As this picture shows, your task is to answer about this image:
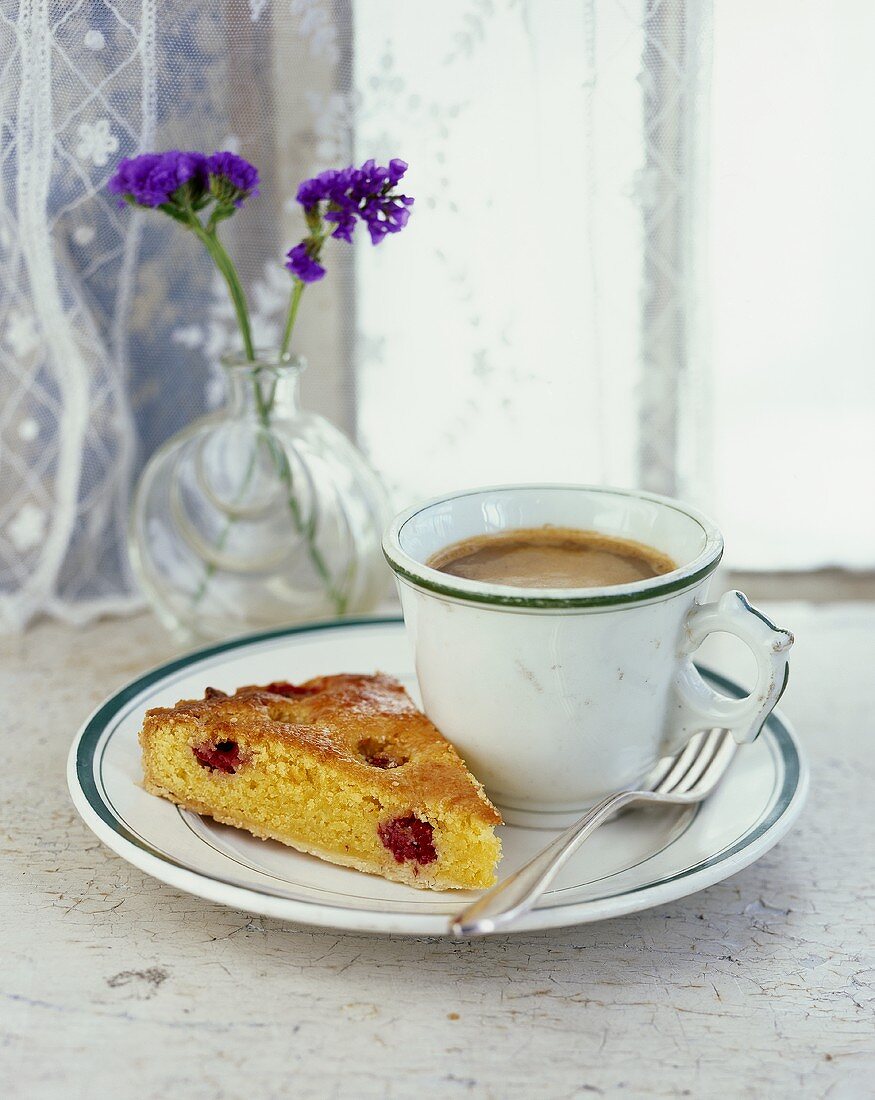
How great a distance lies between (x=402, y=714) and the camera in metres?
1.04

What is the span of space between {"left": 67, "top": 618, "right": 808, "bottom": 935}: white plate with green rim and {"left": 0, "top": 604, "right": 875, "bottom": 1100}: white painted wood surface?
0.05 meters

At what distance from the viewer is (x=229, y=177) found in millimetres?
1220

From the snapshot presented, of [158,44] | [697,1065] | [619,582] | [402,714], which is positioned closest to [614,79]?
[158,44]

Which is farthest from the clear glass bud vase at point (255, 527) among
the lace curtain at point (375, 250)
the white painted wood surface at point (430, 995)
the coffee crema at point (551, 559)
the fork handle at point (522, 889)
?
the fork handle at point (522, 889)

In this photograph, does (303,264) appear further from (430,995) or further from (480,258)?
(430,995)

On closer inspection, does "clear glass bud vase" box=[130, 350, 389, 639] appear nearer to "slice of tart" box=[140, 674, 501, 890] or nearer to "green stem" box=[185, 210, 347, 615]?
"green stem" box=[185, 210, 347, 615]

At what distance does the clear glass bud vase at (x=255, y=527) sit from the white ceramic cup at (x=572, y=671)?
1.21ft

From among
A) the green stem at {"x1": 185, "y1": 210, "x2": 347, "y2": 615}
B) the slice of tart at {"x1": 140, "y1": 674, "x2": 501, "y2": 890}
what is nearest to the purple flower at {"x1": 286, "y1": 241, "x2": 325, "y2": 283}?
the green stem at {"x1": 185, "y1": 210, "x2": 347, "y2": 615}

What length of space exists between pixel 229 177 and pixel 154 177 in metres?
0.08

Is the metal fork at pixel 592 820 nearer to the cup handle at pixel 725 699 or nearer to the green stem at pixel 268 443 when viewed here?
the cup handle at pixel 725 699

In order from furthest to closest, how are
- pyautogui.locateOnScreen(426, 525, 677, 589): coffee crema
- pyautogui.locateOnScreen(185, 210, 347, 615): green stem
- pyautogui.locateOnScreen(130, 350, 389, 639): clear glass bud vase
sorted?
pyautogui.locateOnScreen(130, 350, 389, 639): clear glass bud vase, pyautogui.locateOnScreen(185, 210, 347, 615): green stem, pyautogui.locateOnScreen(426, 525, 677, 589): coffee crema

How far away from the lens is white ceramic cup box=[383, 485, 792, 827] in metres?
0.93

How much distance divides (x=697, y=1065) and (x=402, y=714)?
1.25 ft

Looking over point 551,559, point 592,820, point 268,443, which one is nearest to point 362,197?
point 268,443
